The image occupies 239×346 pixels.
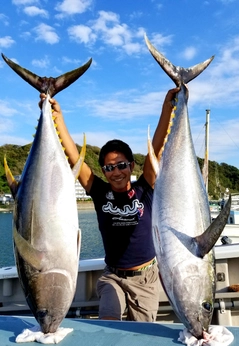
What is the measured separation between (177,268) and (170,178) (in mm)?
594

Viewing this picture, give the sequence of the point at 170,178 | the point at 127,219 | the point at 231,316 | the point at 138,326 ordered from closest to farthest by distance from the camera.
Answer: the point at 138,326, the point at 170,178, the point at 127,219, the point at 231,316

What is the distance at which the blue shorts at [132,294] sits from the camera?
2.80 m

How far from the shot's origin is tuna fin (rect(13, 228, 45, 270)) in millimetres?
1923

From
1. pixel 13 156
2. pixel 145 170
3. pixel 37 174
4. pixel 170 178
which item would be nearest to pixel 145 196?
pixel 145 170

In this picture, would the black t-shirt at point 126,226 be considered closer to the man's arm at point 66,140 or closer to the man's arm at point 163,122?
the man's arm at point 66,140

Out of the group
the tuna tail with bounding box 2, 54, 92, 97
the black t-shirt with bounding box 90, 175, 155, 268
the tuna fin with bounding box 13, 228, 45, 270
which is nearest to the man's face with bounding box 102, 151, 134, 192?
the black t-shirt with bounding box 90, 175, 155, 268

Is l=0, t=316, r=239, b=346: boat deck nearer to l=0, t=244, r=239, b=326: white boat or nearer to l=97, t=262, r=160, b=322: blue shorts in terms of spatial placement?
l=97, t=262, r=160, b=322: blue shorts

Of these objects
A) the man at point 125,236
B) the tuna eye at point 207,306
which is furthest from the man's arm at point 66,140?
the tuna eye at point 207,306

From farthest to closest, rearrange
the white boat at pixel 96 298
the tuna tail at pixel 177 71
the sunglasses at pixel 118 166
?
the white boat at pixel 96 298
the sunglasses at pixel 118 166
the tuna tail at pixel 177 71

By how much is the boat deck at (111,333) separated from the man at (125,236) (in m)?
0.69

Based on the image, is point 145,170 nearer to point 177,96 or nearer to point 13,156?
point 177,96

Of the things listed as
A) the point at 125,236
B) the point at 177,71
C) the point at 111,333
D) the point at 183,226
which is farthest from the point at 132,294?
the point at 177,71

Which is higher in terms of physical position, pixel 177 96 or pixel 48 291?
pixel 177 96

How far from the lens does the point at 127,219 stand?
287 centimetres
